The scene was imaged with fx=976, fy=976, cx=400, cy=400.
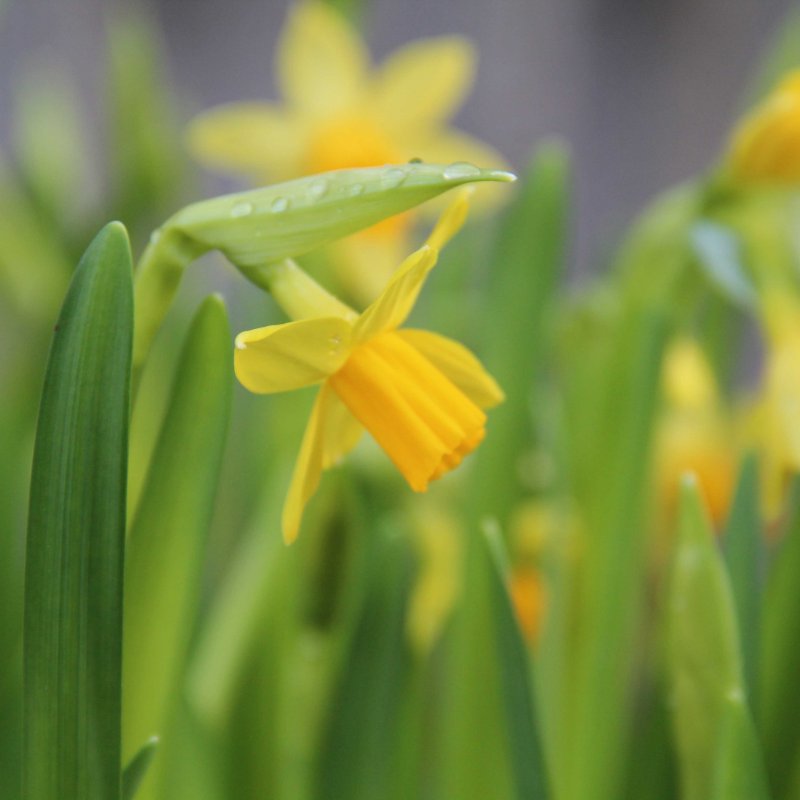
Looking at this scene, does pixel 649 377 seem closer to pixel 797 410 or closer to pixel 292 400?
pixel 797 410

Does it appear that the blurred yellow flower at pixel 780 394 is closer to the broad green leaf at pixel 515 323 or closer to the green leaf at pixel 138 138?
the broad green leaf at pixel 515 323

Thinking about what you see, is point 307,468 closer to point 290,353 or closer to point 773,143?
point 290,353

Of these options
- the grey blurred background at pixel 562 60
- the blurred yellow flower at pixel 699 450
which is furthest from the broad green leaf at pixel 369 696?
the grey blurred background at pixel 562 60

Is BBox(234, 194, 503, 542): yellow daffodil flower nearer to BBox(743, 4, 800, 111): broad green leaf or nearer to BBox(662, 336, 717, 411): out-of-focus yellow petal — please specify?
BBox(662, 336, 717, 411): out-of-focus yellow petal

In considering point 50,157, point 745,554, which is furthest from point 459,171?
point 50,157

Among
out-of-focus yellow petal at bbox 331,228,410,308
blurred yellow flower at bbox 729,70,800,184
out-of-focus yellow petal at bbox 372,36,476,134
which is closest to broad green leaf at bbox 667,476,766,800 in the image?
blurred yellow flower at bbox 729,70,800,184
